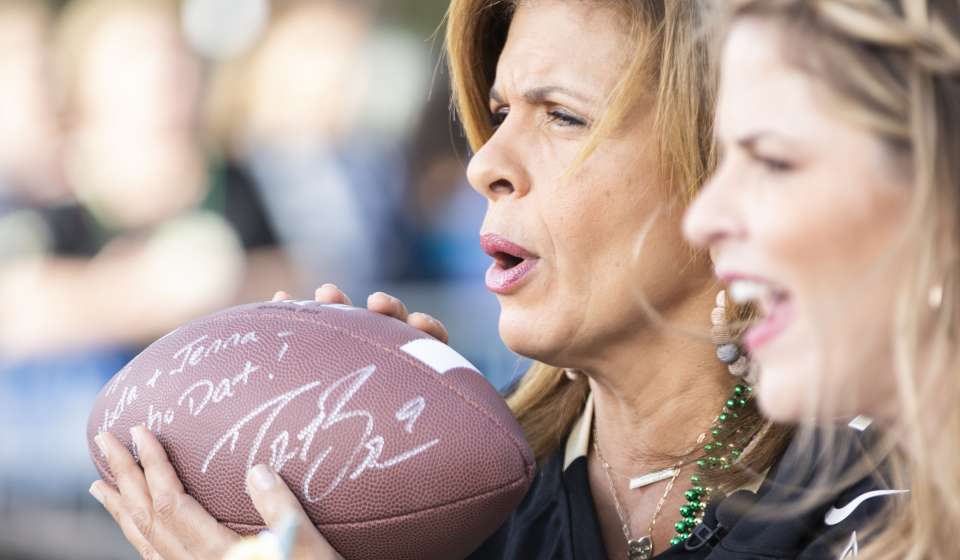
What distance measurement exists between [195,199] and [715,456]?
9.32 feet

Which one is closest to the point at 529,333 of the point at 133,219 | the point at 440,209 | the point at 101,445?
the point at 101,445

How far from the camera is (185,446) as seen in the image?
56.3 inches

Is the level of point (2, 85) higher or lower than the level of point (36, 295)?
higher

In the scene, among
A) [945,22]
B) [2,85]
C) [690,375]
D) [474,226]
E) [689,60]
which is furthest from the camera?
[2,85]

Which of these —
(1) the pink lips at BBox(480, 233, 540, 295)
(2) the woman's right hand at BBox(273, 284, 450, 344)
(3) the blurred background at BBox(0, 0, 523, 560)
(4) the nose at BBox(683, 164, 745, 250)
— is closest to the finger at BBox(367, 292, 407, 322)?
(2) the woman's right hand at BBox(273, 284, 450, 344)

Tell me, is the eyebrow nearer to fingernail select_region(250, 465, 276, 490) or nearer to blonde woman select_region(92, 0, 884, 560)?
blonde woman select_region(92, 0, 884, 560)

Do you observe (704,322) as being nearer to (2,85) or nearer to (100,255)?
(100,255)

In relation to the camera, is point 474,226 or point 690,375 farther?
point 474,226

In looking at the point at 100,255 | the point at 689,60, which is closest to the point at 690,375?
the point at 689,60

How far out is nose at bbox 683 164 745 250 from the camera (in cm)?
108

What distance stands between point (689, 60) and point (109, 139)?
10.4ft

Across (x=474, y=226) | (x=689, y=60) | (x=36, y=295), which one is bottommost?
(x=36, y=295)

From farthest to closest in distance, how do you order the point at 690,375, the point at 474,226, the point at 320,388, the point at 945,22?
1. the point at 474,226
2. the point at 690,375
3. the point at 320,388
4. the point at 945,22

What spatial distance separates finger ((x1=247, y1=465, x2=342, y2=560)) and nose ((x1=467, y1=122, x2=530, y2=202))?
49 centimetres
